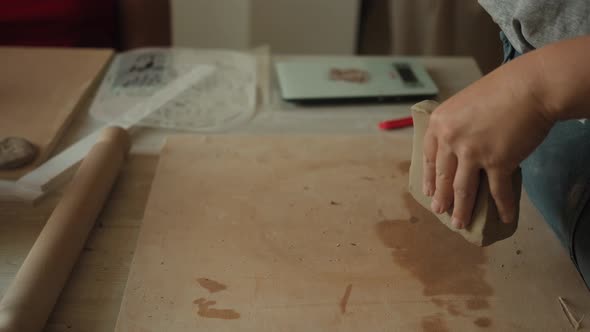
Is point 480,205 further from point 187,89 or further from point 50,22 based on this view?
point 50,22

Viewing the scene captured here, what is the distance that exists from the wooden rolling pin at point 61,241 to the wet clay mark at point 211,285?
141mm

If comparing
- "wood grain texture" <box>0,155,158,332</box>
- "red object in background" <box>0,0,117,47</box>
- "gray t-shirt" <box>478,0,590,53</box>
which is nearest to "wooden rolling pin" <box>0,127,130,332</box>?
"wood grain texture" <box>0,155,158,332</box>

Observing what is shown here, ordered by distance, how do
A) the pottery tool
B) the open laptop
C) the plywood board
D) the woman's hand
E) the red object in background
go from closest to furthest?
1. the woman's hand
2. the pottery tool
3. the plywood board
4. the open laptop
5. the red object in background

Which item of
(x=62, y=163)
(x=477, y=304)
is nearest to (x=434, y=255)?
(x=477, y=304)

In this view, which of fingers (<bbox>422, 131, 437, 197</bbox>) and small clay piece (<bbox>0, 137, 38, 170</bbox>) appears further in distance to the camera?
Answer: small clay piece (<bbox>0, 137, 38, 170</bbox>)

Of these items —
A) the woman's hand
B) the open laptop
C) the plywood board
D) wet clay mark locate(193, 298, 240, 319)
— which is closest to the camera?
the woman's hand

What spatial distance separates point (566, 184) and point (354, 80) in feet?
1.38

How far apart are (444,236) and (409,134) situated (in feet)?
0.79

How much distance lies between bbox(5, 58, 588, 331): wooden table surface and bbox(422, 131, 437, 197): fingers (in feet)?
0.71

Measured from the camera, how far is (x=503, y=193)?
0.50m

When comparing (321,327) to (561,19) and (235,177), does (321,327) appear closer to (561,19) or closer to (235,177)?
(235,177)

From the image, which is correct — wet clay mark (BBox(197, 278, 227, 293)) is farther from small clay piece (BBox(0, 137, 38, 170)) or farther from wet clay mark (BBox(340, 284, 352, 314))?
small clay piece (BBox(0, 137, 38, 170))

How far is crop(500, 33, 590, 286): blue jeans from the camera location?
24.1 inches

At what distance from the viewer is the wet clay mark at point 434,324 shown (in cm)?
55
